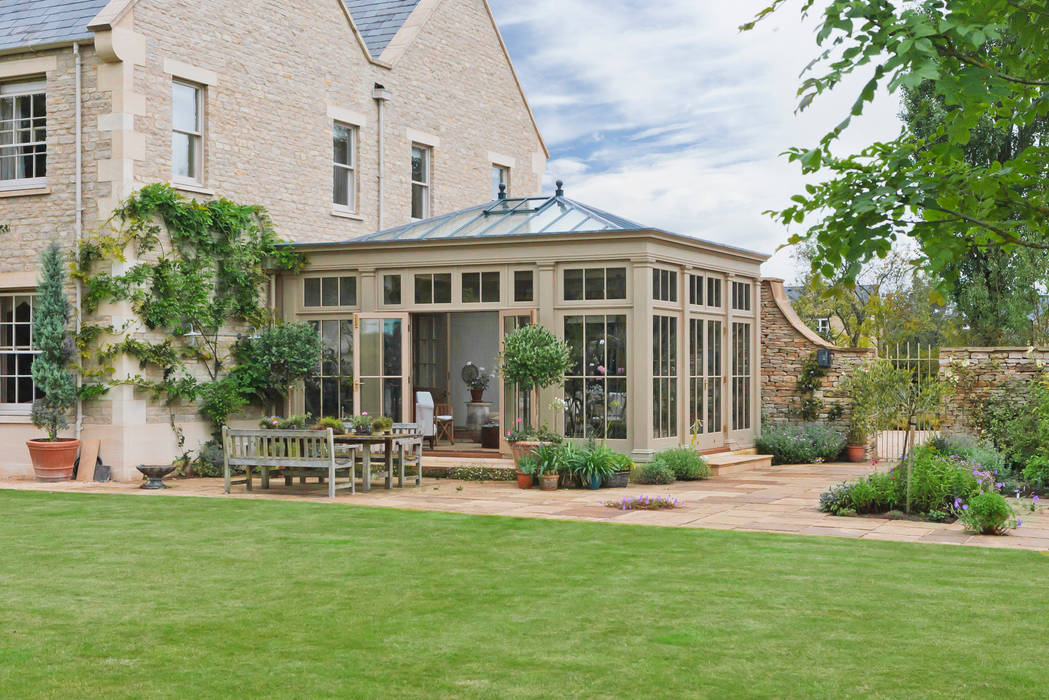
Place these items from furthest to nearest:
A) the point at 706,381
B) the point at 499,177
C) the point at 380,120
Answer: the point at 499,177, the point at 380,120, the point at 706,381

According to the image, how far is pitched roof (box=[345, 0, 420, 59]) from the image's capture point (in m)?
22.2

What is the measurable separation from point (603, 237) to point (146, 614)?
9687 mm

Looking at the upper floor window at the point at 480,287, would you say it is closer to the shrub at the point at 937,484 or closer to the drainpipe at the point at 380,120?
the drainpipe at the point at 380,120

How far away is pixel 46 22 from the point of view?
54.3 ft

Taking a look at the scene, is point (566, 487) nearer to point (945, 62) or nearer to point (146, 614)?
point (146, 614)

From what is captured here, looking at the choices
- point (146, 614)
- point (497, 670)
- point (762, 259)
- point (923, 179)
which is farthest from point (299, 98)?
point (923, 179)

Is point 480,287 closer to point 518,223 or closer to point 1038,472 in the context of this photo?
point 518,223

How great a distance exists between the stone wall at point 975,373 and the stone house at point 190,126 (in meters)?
10.1

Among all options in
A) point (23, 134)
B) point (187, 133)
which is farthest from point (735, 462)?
point (23, 134)

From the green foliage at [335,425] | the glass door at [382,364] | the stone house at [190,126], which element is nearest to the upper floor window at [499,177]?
the stone house at [190,126]

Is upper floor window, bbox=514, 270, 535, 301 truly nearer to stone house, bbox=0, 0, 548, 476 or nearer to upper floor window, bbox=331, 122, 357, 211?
stone house, bbox=0, 0, 548, 476

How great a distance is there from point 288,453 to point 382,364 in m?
3.46

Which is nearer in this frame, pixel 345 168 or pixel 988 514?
pixel 988 514

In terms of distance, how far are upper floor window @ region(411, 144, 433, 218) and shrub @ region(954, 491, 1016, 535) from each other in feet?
45.8
